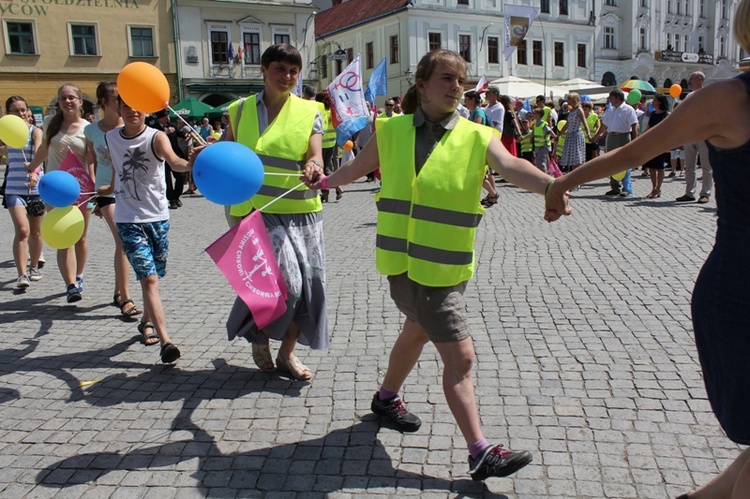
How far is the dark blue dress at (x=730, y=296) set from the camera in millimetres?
2053

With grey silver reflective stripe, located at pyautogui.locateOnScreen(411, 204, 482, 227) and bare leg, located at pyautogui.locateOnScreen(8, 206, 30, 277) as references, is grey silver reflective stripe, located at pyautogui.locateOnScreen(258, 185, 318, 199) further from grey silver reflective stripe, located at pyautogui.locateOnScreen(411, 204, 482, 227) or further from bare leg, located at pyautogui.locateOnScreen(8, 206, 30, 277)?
bare leg, located at pyautogui.locateOnScreen(8, 206, 30, 277)

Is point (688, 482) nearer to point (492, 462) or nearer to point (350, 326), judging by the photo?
point (492, 462)

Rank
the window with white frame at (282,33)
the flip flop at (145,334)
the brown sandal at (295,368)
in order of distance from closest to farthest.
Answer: the brown sandal at (295,368), the flip flop at (145,334), the window with white frame at (282,33)

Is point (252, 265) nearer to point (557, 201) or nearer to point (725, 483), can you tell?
point (557, 201)

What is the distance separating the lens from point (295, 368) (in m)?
4.22

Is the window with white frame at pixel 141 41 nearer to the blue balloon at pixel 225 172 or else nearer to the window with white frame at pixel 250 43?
the window with white frame at pixel 250 43

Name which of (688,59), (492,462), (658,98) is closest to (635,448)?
(492,462)

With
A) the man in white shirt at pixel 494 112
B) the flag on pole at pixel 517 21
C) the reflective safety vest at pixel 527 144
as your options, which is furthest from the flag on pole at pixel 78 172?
the flag on pole at pixel 517 21

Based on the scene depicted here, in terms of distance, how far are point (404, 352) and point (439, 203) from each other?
33.8 inches

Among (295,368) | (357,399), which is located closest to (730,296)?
(357,399)

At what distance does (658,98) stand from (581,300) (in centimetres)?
904

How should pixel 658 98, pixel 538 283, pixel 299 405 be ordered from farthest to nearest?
pixel 658 98 < pixel 538 283 < pixel 299 405

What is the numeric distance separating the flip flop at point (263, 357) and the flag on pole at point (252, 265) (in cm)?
67

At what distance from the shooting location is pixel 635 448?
3242 millimetres
